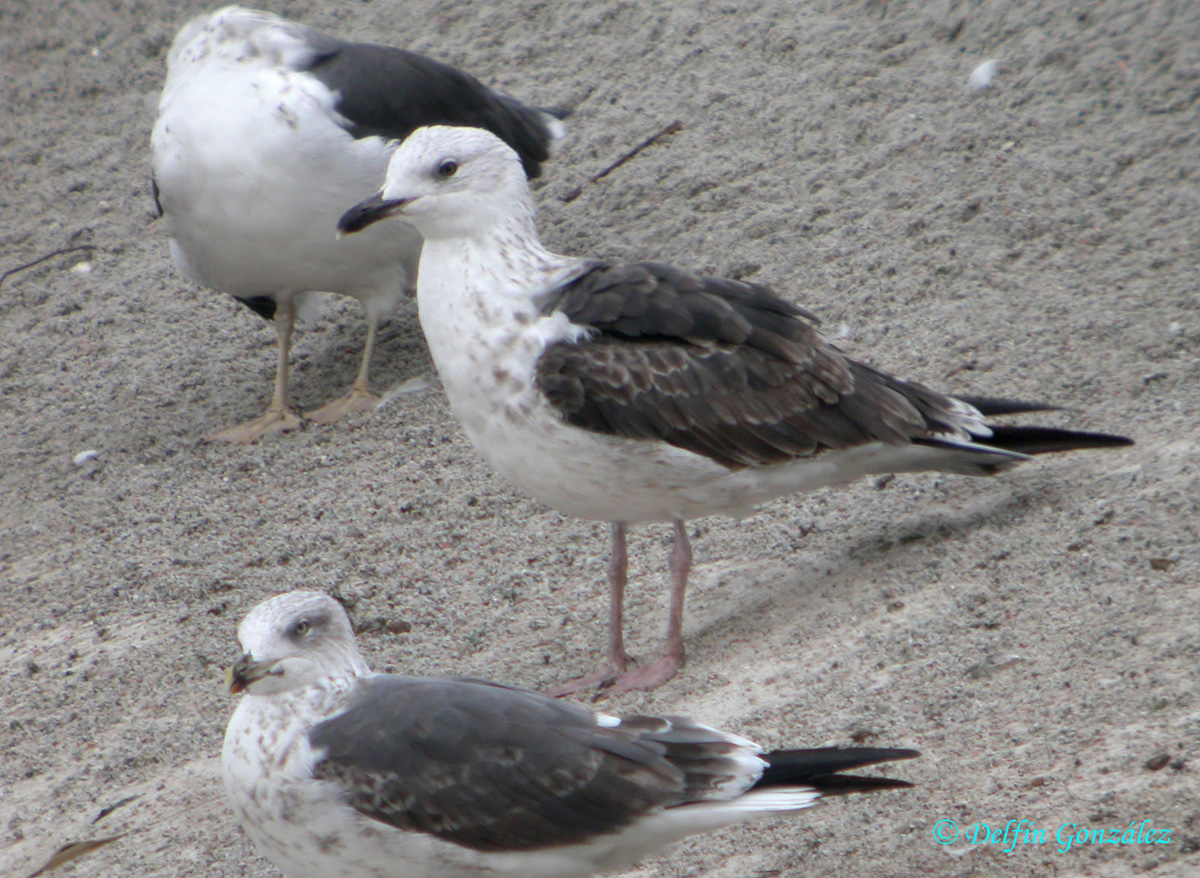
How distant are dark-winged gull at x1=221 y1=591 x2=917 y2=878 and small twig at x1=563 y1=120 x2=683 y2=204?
4294mm

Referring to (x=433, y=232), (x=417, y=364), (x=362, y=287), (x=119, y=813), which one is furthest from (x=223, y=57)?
(x=119, y=813)

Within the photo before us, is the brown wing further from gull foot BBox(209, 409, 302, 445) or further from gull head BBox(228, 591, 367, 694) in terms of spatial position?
gull foot BBox(209, 409, 302, 445)

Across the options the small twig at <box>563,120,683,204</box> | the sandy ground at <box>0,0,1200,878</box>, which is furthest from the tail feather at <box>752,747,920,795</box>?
the small twig at <box>563,120,683,204</box>

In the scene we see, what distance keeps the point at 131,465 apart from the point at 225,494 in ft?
1.97

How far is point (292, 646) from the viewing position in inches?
118

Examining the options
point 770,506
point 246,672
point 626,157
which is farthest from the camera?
point 626,157

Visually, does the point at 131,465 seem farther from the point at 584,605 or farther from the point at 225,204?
the point at 584,605

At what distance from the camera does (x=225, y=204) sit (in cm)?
562

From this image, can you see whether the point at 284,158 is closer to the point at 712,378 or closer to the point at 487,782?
the point at 712,378

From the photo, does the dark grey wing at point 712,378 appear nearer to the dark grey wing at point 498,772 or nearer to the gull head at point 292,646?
the gull head at point 292,646

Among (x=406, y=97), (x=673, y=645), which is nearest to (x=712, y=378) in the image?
(x=673, y=645)

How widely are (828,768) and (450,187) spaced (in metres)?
2.08

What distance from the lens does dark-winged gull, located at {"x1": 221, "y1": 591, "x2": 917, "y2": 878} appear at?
2.76 m

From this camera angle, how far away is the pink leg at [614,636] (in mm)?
3844
